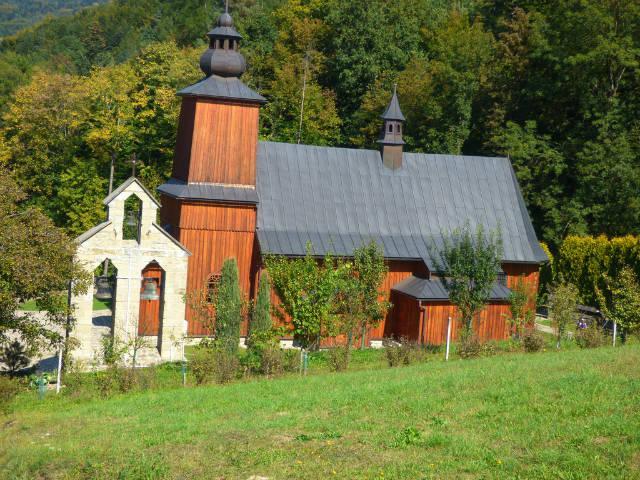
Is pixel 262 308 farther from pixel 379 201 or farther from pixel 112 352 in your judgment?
pixel 379 201

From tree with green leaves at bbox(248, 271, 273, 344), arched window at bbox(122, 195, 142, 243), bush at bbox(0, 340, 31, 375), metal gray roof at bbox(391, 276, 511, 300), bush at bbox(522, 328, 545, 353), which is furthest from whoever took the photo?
arched window at bbox(122, 195, 142, 243)

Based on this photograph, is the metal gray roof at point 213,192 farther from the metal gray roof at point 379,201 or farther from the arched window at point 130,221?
the arched window at point 130,221

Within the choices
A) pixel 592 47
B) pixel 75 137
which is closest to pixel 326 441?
pixel 592 47

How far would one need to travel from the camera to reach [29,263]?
17.0 metres

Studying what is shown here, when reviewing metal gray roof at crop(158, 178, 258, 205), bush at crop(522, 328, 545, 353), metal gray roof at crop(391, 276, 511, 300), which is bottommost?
bush at crop(522, 328, 545, 353)

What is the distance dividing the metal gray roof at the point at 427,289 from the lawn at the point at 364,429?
31.3 ft

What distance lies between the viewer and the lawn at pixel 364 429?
10156 millimetres

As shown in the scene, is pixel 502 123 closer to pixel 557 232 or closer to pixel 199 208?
pixel 557 232

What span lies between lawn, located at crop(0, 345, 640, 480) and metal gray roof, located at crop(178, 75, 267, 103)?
12.3m

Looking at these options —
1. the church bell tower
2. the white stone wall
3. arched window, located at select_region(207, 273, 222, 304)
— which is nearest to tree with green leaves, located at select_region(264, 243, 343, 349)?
the white stone wall

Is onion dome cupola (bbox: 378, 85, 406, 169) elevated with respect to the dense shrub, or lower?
elevated

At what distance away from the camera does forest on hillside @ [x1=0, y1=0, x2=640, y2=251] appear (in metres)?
34.7

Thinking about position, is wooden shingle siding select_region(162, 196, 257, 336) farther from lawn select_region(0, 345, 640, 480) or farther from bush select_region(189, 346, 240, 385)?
lawn select_region(0, 345, 640, 480)

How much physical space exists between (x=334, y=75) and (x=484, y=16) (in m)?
10.5
